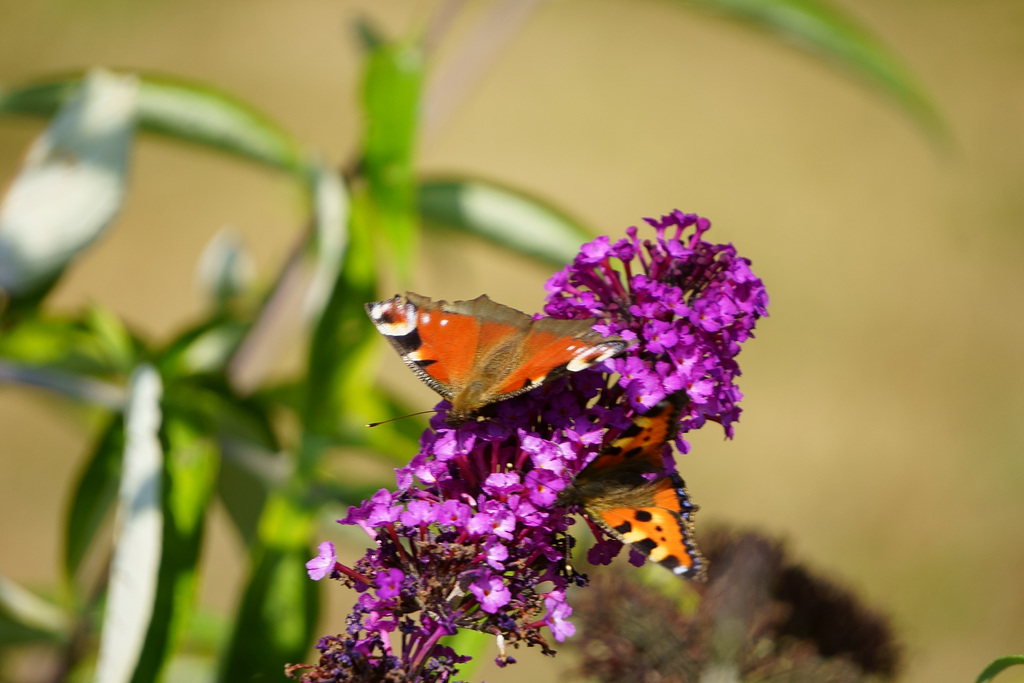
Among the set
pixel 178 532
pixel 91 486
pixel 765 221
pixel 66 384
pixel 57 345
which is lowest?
pixel 178 532

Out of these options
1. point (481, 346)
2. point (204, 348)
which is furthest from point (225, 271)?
point (481, 346)

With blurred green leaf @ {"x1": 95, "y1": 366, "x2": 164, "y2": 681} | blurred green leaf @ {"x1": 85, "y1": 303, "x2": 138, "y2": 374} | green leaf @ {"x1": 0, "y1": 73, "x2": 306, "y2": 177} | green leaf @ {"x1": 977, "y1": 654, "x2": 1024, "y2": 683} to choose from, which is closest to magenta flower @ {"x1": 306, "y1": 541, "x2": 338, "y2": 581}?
blurred green leaf @ {"x1": 95, "y1": 366, "x2": 164, "y2": 681}

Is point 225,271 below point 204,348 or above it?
above

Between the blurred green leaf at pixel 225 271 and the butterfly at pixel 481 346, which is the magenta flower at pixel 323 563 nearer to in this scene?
the butterfly at pixel 481 346

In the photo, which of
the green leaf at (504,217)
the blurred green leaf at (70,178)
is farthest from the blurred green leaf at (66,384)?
the green leaf at (504,217)

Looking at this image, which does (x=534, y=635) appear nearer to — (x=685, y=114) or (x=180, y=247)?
(x=180, y=247)

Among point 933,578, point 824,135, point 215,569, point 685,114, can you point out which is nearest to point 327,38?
point 685,114

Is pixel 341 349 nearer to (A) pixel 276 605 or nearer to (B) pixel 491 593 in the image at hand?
(A) pixel 276 605
